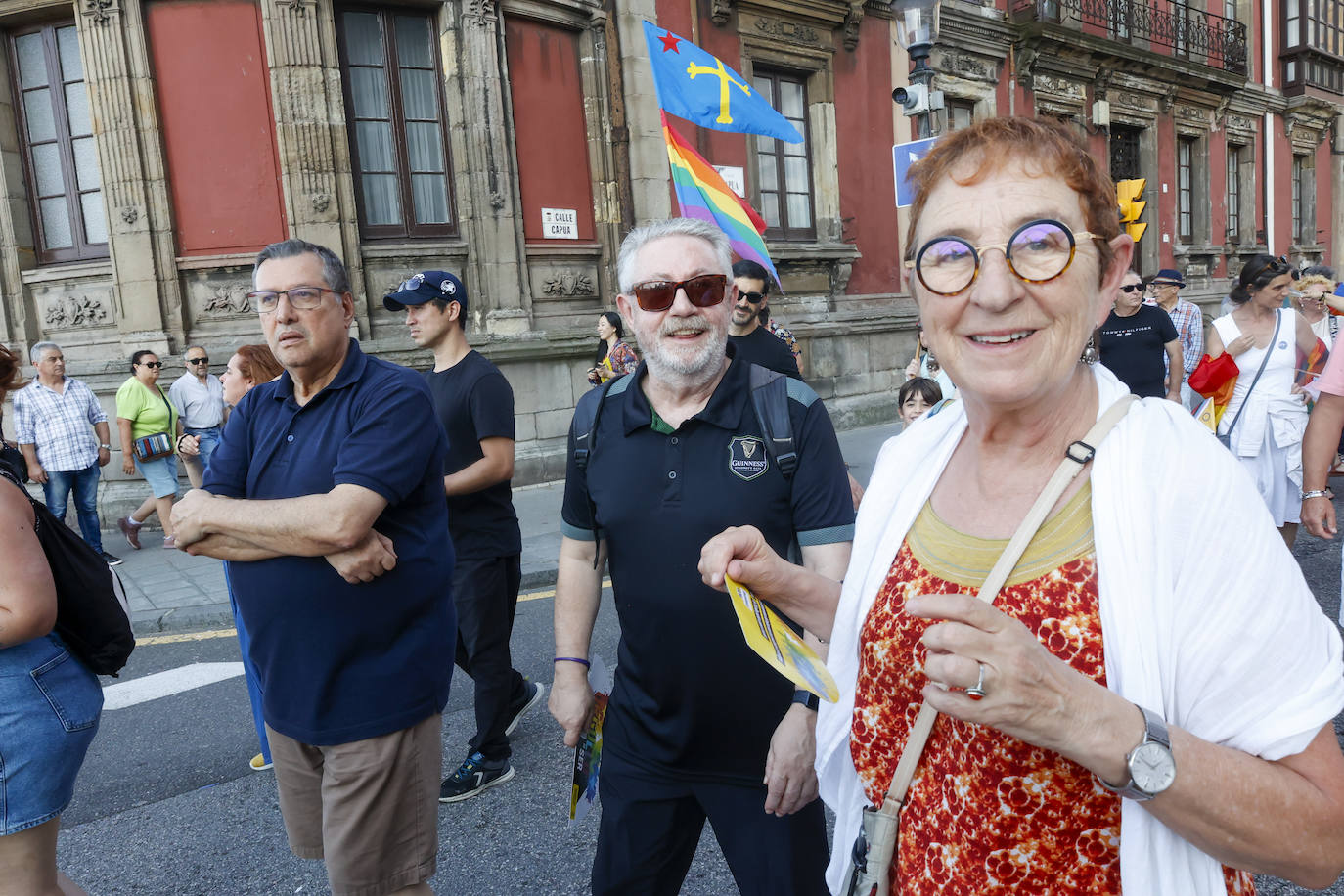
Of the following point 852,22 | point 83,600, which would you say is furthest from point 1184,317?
point 83,600

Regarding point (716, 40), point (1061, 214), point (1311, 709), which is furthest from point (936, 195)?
point (716, 40)

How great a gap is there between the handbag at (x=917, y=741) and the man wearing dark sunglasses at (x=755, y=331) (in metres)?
3.40

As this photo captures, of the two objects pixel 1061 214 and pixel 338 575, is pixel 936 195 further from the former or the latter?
pixel 338 575

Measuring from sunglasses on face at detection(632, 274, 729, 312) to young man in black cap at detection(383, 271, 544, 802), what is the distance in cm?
150

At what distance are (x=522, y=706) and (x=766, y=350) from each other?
221cm

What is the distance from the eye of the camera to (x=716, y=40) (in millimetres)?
12305

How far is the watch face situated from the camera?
1.02 meters

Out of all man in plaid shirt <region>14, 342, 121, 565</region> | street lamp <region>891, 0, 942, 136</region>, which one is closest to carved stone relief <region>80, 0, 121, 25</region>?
man in plaid shirt <region>14, 342, 121, 565</region>

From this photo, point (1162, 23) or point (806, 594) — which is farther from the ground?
point (1162, 23)

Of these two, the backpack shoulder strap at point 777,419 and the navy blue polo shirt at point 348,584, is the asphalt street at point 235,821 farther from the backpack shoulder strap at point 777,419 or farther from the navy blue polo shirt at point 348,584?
the backpack shoulder strap at point 777,419

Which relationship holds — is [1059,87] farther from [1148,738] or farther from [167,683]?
[1148,738]

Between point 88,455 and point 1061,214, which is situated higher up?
point 1061,214

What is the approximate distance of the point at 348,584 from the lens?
2.29 meters

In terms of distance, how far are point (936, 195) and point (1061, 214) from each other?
0.61ft
